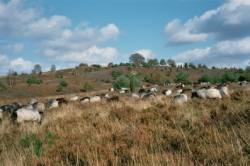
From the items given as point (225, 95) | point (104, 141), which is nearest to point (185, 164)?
point (104, 141)

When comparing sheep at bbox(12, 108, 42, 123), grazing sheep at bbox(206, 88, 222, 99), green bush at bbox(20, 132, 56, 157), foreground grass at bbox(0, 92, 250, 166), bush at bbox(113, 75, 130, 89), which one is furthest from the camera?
bush at bbox(113, 75, 130, 89)

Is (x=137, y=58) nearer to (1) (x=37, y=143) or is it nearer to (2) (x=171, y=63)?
(2) (x=171, y=63)

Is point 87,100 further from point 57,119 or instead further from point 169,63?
point 169,63

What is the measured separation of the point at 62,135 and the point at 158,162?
4.53 meters

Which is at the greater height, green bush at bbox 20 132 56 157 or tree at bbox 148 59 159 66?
tree at bbox 148 59 159 66

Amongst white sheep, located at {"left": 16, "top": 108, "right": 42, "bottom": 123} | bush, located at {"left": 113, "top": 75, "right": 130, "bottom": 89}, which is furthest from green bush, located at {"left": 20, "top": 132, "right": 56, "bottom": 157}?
bush, located at {"left": 113, "top": 75, "right": 130, "bottom": 89}

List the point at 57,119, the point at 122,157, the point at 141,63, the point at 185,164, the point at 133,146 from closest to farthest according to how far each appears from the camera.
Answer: the point at 185,164 < the point at 122,157 < the point at 133,146 < the point at 57,119 < the point at 141,63

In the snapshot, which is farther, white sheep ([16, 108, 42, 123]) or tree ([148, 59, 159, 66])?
tree ([148, 59, 159, 66])

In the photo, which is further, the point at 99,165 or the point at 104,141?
the point at 104,141

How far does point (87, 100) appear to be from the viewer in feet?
82.5

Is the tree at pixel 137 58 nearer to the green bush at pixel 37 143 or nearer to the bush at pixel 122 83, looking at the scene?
the bush at pixel 122 83

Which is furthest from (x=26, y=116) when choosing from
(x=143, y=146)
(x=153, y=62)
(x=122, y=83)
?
(x=153, y=62)

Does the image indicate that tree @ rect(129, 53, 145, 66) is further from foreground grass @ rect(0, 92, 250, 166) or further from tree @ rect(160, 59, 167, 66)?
foreground grass @ rect(0, 92, 250, 166)

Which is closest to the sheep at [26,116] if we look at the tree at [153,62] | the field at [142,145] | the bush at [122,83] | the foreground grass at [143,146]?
the field at [142,145]
